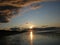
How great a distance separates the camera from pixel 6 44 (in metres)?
2.08

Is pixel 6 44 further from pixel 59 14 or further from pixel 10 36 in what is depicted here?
pixel 59 14

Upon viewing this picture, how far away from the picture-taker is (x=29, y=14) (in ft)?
6.94

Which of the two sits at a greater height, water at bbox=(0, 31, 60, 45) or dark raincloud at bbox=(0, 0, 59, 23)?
dark raincloud at bbox=(0, 0, 59, 23)

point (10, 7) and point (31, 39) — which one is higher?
point (10, 7)

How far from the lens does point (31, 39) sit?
6.82ft

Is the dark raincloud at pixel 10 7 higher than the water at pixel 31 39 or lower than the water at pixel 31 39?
higher

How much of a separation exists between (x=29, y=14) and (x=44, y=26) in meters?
0.24

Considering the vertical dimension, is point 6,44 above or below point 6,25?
below

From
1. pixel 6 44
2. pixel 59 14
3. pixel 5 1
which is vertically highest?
pixel 5 1

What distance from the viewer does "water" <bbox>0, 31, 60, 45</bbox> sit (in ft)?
6.78

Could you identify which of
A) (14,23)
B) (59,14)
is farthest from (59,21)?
(14,23)

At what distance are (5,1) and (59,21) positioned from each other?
2.34 ft

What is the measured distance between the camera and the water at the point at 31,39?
207cm

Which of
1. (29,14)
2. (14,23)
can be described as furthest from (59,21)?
(14,23)
